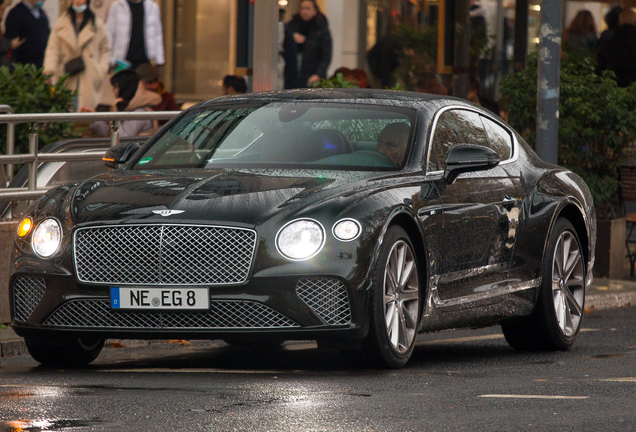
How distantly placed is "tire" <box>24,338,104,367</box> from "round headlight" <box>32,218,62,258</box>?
517 millimetres

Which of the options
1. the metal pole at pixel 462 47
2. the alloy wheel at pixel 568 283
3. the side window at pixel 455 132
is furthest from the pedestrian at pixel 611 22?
the side window at pixel 455 132

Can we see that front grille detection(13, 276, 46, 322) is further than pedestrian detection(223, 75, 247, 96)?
No

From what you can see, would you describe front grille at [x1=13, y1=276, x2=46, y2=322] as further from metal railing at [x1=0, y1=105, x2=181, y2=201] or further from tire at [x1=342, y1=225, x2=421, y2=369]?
metal railing at [x1=0, y1=105, x2=181, y2=201]

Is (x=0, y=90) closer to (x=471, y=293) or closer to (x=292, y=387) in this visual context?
(x=471, y=293)

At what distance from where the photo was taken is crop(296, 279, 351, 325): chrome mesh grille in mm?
6977

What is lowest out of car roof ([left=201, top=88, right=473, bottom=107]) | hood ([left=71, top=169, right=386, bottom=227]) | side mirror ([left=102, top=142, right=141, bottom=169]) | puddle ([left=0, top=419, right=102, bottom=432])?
puddle ([left=0, top=419, right=102, bottom=432])

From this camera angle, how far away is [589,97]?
14.4 m

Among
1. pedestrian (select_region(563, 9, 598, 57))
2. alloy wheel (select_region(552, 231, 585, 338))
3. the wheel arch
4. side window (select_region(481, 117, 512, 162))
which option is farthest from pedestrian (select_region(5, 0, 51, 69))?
the wheel arch

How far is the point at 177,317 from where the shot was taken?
23.1 ft

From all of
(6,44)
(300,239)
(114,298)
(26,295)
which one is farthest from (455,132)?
(6,44)

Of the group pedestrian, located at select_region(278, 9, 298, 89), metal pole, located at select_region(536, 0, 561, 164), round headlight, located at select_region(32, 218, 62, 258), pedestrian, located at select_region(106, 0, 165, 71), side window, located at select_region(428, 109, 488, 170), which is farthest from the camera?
pedestrian, located at select_region(278, 9, 298, 89)

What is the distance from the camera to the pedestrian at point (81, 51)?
679 inches

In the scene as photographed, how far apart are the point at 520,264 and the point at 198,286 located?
2.53 metres

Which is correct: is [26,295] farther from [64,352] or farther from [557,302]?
[557,302]
